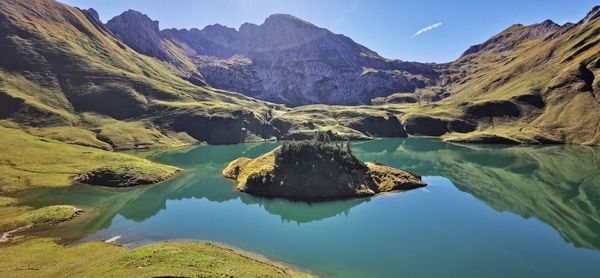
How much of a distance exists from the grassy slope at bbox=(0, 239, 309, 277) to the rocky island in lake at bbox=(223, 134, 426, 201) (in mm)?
41722

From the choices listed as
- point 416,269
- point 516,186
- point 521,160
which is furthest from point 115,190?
point 521,160

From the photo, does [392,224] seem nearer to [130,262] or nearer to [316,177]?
[316,177]

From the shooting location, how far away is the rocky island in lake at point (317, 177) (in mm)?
99938

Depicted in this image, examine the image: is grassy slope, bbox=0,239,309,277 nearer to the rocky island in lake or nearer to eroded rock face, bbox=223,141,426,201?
the rocky island in lake

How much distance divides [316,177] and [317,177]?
262 millimetres

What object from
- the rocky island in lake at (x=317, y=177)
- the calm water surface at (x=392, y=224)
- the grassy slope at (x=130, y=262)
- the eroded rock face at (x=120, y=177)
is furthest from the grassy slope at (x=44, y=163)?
the grassy slope at (x=130, y=262)

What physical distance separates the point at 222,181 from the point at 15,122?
143 metres

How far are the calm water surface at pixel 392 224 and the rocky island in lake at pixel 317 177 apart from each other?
435 centimetres

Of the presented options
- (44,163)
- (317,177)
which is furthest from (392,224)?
(44,163)

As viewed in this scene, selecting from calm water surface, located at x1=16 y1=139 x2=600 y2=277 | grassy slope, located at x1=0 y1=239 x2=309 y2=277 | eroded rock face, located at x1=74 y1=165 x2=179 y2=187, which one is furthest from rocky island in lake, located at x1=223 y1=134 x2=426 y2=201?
grassy slope, located at x1=0 y1=239 x2=309 y2=277

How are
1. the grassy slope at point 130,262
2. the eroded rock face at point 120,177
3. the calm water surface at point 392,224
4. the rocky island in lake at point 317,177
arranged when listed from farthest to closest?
the eroded rock face at point 120,177 → the rocky island in lake at point 317,177 → the calm water surface at point 392,224 → the grassy slope at point 130,262

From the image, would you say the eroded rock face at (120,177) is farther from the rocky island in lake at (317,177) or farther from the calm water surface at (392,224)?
the rocky island in lake at (317,177)

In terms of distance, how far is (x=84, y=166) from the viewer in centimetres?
12725

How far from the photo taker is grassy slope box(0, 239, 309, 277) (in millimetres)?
42906
